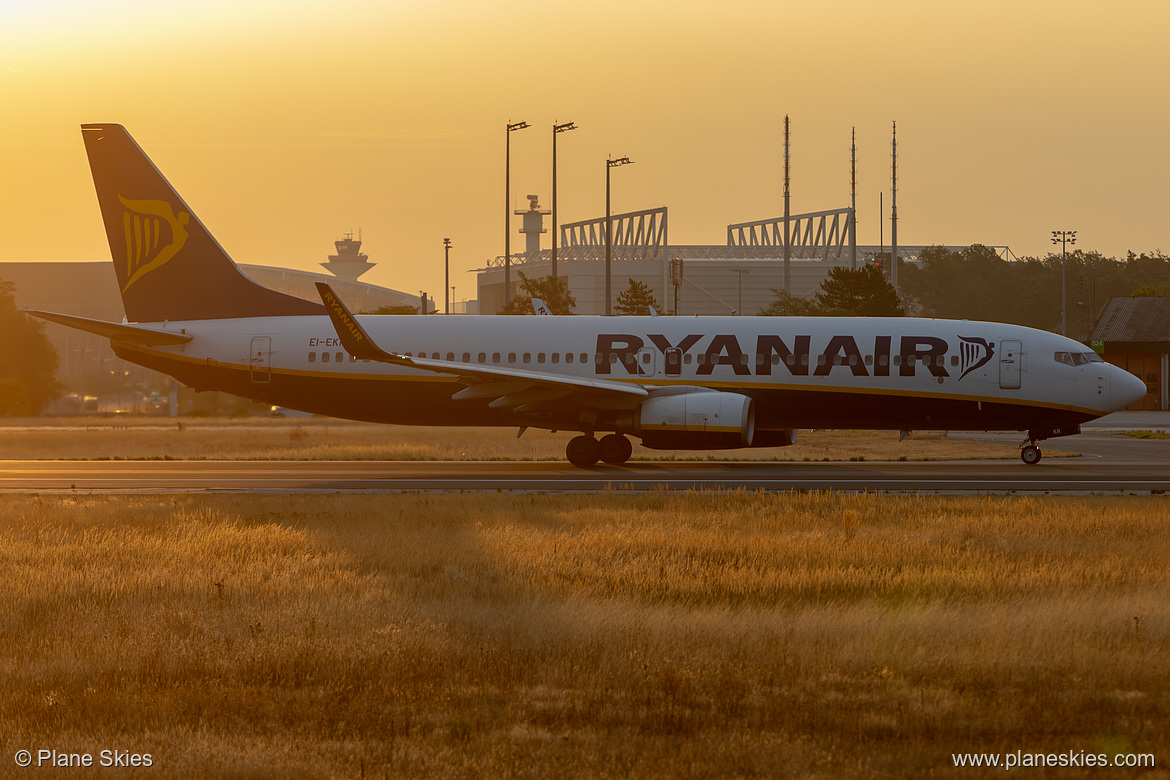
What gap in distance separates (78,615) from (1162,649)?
32.0 feet

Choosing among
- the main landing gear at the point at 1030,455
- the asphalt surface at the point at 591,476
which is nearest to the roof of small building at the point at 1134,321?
the asphalt surface at the point at 591,476

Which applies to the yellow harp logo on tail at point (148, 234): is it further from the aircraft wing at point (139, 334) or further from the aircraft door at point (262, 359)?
the aircraft door at point (262, 359)

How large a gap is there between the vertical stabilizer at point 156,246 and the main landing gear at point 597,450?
8.02 m

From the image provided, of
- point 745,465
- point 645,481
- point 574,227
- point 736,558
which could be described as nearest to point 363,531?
point 736,558

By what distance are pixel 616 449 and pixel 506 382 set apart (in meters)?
3.73

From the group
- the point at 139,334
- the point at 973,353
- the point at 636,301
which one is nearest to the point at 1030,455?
the point at 973,353

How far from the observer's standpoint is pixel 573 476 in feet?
85.2

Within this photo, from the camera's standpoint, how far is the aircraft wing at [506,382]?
1003 inches

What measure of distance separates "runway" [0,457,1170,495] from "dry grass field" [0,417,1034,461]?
1997mm

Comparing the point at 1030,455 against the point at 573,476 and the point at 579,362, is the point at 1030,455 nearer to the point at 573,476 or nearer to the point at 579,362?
the point at 579,362

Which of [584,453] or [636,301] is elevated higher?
[636,301]

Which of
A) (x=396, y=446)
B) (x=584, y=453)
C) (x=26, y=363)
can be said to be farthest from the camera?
(x=26, y=363)

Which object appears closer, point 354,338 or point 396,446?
point 354,338

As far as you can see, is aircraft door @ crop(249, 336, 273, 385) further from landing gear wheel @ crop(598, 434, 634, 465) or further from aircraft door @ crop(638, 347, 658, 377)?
aircraft door @ crop(638, 347, 658, 377)
